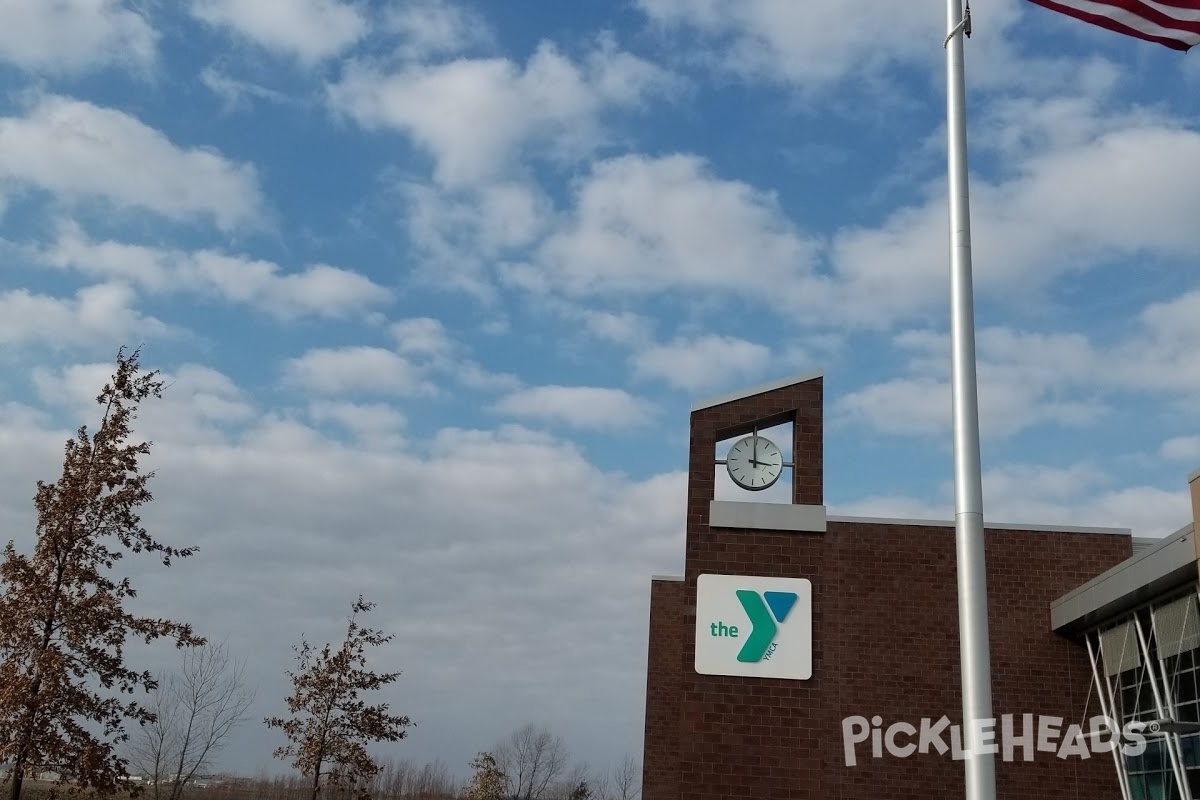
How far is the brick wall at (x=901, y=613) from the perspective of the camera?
677 inches

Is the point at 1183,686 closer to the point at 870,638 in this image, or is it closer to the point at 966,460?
the point at 870,638

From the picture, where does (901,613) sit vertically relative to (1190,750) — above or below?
above

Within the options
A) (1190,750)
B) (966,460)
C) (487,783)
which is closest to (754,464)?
(1190,750)

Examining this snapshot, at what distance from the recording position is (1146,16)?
9.91 metres

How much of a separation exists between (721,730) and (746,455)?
4313 millimetres

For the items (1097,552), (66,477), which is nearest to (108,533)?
(66,477)

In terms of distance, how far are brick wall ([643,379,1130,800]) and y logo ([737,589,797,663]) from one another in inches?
14.7

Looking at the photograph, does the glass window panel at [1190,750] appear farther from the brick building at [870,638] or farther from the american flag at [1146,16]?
the american flag at [1146,16]

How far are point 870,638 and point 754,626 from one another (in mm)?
2843

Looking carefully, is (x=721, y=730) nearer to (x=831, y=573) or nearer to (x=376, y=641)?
(x=831, y=573)

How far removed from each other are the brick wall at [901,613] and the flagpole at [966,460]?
24.9 ft

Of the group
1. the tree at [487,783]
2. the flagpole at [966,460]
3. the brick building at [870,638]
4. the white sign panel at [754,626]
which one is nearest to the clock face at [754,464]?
the brick building at [870,638]

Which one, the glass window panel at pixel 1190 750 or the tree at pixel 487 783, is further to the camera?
the tree at pixel 487 783

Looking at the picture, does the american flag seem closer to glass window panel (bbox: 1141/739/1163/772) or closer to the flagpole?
the flagpole
